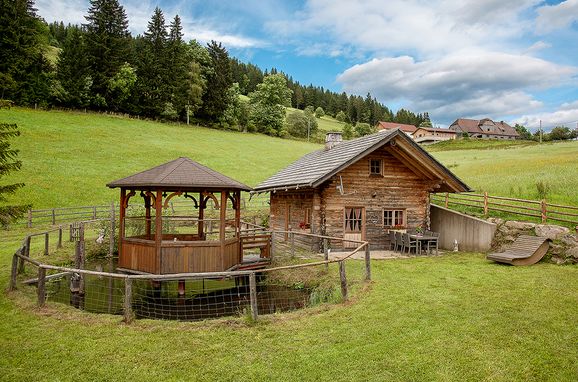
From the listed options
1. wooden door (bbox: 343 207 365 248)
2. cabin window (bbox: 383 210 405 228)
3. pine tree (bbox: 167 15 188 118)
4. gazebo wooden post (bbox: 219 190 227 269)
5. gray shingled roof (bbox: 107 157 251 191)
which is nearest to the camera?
gray shingled roof (bbox: 107 157 251 191)

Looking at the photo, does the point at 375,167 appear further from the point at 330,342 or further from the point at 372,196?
the point at 330,342

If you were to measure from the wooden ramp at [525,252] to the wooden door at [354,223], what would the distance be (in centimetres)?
545

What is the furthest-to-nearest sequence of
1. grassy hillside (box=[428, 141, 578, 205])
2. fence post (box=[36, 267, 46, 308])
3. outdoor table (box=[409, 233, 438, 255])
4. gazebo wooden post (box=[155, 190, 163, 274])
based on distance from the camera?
grassy hillside (box=[428, 141, 578, 205]), outdoor table (box=[409, 233, 438, 255]), gazebo wooden post (box=[155, 190, 163, 274]), fence post (box=[36, 267, 46, 308])

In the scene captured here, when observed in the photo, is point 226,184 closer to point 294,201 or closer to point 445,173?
point 294,201

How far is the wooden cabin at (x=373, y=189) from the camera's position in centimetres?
1742

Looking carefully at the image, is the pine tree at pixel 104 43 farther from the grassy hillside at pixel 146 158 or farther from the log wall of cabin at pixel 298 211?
the log wall of cabin at pixel 298 211

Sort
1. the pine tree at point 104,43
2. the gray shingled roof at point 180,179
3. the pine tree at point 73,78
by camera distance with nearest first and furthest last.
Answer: the gray shingled roof at point 180,179 → the pine tree at point 73,78 → the pine tree at point 104,43

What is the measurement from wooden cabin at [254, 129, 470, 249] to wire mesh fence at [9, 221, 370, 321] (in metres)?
1.22

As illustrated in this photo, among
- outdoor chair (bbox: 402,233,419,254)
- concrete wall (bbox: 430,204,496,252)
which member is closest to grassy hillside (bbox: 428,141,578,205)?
concrete wall (bbox: 430,204,496,252)

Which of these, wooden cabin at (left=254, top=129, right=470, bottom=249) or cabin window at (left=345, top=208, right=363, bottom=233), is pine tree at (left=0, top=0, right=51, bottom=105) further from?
cabin window at (left=345, top=208, right=363, bottom=233)

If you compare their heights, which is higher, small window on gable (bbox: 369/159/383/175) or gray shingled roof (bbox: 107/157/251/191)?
small window on gable (bbox: 369/159/383/175)

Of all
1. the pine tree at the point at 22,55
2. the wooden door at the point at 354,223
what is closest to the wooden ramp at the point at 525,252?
the wooden door at the point at 354,223

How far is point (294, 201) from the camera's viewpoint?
66.5 ft

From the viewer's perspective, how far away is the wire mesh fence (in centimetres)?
1047
